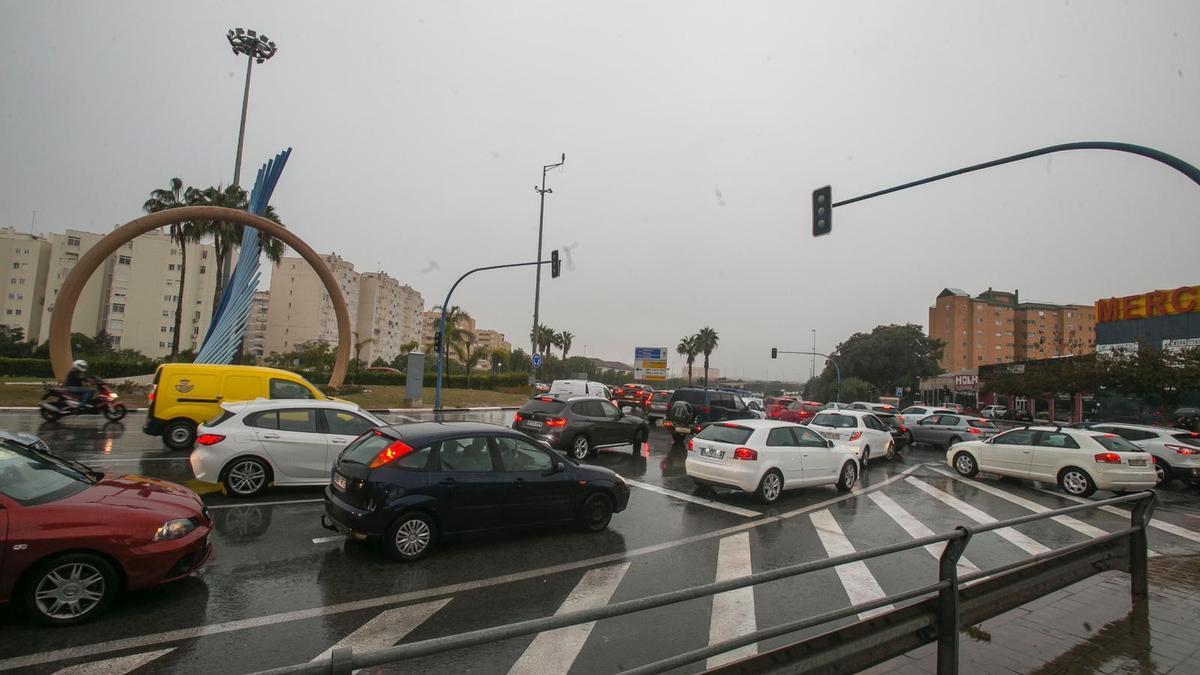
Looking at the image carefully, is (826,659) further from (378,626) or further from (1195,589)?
(1195,589)

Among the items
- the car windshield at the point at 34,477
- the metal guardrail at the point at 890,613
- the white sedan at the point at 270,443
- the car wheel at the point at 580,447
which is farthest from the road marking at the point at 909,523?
the car windshield at the point at 34,477

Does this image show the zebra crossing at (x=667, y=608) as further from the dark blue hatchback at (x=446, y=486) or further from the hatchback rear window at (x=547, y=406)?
the hatchback rear window at (x=547, y=406)

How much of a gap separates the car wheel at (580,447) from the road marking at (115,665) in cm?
1025

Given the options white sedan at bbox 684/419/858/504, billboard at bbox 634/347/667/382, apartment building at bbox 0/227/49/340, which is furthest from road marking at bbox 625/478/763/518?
apartment building at bbox 0/227/49/340

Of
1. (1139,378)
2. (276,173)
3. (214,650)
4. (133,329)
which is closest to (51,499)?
(214,650)

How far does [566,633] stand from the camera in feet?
15.5

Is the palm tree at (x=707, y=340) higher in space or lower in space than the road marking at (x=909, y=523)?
higher

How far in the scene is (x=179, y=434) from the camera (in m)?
12.3

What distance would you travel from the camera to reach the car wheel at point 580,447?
1410cm

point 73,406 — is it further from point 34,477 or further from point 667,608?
point 667,608

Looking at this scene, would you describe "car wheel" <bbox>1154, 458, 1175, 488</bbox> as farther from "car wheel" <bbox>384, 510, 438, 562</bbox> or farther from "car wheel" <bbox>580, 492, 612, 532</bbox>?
"car wheel" <bbox>384, 510, 438, 562</bbox>

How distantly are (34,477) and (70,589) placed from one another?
1034mm

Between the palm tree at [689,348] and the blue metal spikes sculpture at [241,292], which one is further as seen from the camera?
the palm tree at [689,348]

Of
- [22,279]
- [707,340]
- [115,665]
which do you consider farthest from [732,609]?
[22,279]
